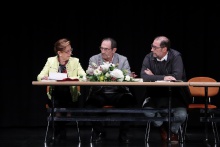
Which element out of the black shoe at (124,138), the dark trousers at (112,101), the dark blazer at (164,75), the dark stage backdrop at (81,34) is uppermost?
the dark stage backdrop at (81,34)

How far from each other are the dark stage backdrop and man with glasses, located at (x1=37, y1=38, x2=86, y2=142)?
6.32 ft

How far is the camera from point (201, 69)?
8.98 m

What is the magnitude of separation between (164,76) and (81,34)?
2.68 metres

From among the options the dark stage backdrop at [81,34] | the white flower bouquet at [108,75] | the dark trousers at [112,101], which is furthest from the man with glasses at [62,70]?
the dark stage backdrop at [81,34]

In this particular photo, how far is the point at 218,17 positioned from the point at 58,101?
3451mm

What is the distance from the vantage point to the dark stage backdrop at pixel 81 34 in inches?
348

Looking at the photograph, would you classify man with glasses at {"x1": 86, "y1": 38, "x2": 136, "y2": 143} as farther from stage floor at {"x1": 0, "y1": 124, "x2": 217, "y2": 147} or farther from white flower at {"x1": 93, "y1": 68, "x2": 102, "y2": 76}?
white flower at {"x1": 93, "y1": 68, "x2": 102, "y2": 76}

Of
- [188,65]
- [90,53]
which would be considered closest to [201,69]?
[188,65]

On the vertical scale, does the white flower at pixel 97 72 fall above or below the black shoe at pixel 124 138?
above

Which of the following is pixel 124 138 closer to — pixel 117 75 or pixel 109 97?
pixel 109 97

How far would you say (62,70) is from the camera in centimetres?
695

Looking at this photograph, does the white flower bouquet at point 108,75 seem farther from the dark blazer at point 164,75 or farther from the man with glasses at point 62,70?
the man with glasses at point 62,70

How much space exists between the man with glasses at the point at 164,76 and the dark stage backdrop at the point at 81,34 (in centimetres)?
205

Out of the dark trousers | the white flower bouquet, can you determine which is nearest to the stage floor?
the dark trousers
